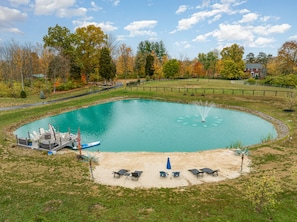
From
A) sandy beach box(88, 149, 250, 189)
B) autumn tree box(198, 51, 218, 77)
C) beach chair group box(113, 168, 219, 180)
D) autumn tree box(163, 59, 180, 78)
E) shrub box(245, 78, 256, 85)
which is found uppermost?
autumn tree box(198, 51, 218, 77)

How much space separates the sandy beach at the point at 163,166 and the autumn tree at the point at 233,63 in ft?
207

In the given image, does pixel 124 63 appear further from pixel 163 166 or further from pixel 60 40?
pixel 163 166

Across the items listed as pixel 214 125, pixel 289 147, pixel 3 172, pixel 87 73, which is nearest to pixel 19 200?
pixel 3 172

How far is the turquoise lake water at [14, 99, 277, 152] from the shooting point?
20.5 m

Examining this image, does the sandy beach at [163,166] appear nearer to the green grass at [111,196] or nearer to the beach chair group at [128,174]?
the beach chair group at [128,174]

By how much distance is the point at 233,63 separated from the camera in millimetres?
74250

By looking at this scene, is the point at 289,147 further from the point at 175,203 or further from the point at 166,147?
the point at 175,203

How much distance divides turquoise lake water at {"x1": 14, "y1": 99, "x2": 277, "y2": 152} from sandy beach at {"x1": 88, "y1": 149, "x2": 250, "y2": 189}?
7.20ft

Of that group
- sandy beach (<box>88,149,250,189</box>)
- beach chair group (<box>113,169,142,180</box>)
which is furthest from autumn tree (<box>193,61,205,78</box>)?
beach chair group (<box>113,169,142,180</box>)

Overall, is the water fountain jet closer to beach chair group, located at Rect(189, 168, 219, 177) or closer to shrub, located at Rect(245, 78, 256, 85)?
beach chair group, located at Rect(189, 168, 219, 177)

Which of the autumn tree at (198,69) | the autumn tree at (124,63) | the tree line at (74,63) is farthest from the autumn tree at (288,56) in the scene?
the autumn tree at (124,63)

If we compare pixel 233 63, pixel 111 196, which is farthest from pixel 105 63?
pixel 111 196

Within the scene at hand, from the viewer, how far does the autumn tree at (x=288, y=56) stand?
6550cm

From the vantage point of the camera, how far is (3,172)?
1381 centimetres
